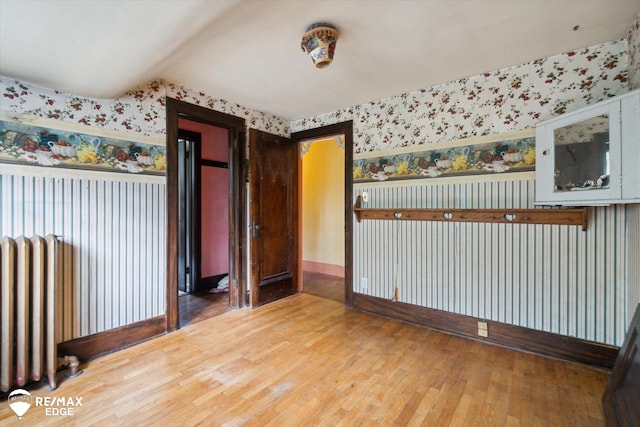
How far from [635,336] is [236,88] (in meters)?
3.42

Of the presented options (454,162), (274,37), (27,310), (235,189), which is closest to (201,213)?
(235,189)

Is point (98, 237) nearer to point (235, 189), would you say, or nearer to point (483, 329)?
point (235, 189)

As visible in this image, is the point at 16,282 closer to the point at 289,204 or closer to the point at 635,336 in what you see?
the point at 289,204

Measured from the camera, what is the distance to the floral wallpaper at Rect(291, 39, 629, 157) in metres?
2.01

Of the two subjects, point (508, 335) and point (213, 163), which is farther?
point (213, 163)

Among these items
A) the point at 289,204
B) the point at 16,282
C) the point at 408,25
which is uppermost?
the point at 408,25

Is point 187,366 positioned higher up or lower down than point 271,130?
lower down

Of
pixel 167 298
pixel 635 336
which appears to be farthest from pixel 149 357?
pixel 635 336

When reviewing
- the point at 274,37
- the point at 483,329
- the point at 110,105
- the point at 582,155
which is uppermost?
the point at 274,37

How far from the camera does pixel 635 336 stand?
1511 mm

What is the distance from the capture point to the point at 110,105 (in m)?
2.27

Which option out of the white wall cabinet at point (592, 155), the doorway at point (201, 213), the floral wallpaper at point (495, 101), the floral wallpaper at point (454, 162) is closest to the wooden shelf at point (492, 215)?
the white wall cabinet at point (592, 155)

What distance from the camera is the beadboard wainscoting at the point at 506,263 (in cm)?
195

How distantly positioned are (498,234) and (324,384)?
6.10 feet
